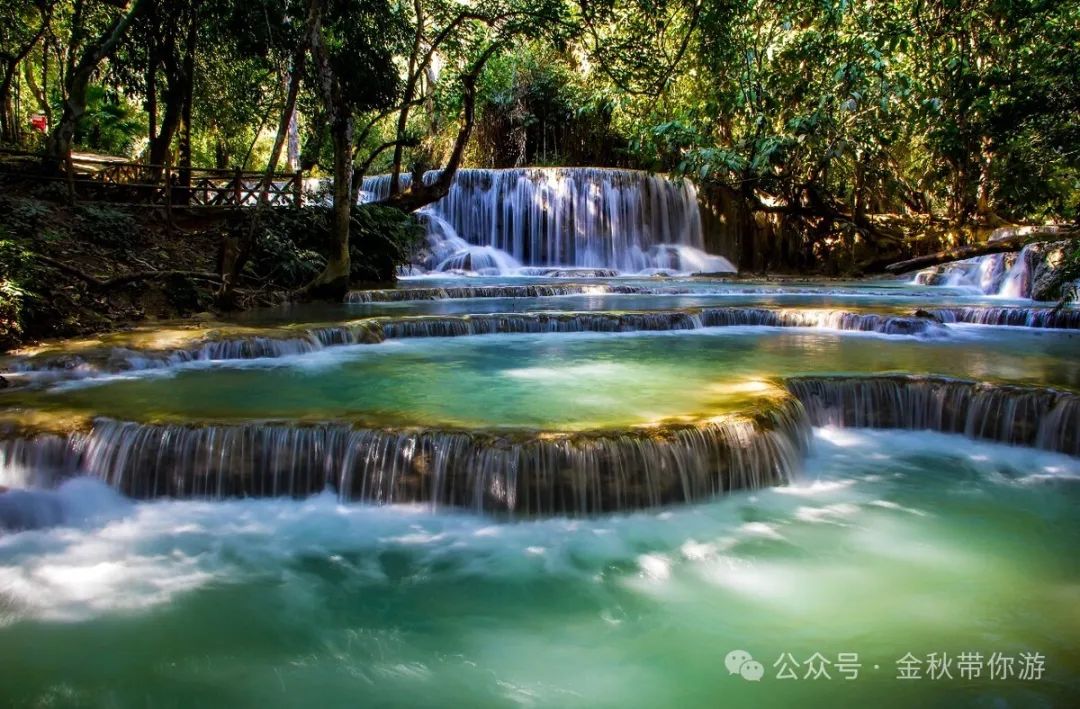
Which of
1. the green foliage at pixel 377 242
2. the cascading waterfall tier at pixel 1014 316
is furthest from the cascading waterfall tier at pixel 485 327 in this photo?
the green foliage at pixel 377 242

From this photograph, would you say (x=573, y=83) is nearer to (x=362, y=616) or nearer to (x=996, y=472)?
(x=996, y=472)

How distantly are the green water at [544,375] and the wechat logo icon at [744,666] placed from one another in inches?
85.3

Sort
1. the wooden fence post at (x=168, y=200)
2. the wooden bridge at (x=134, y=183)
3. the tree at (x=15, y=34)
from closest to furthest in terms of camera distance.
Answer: the wooden bridge at (x=134, y=183), the wooden fence post at (x=168, y=200), the tree at (x=15, y=34)

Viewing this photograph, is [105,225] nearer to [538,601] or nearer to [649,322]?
[649,322]

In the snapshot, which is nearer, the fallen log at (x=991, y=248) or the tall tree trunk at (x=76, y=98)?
the tall tree trunk at (x=76, y=98)

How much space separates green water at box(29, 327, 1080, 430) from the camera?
5.95 metres

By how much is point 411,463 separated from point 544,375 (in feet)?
9.30

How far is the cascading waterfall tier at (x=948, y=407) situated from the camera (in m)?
6.27

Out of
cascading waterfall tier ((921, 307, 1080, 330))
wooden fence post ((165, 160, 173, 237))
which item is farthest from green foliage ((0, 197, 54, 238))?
cascading waterfall tier ((921, 307, 1080, 330))

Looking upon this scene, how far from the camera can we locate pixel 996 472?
19.7ft

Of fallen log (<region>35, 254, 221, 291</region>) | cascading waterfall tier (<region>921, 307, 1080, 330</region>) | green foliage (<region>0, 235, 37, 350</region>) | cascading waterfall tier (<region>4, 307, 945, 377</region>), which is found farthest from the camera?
cascading waterfall tier (<region>921, 307, 1080, 330</region>)

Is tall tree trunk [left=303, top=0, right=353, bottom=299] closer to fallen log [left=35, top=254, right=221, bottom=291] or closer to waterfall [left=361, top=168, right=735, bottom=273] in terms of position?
fallen log [left=35, top=254, right=221, bottom=291]

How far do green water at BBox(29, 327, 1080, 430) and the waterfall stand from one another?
11810 millimetres

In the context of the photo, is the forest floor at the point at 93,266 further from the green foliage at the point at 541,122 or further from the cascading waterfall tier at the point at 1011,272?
the green foliage at the point at 541,122
